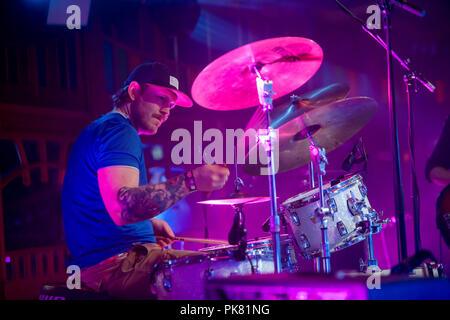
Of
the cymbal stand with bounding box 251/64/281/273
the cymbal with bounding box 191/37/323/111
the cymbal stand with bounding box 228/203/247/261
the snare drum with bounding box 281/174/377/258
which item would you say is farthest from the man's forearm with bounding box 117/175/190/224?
the snare drum with bounding box 281/174/377/258

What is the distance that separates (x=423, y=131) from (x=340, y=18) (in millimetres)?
2543

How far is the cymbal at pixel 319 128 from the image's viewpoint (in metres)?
2.90

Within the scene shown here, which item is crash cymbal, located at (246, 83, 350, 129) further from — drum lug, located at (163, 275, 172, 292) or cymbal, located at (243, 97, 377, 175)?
drum lug, located at (163, 275, 172, 292)

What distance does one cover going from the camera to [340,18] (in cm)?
763

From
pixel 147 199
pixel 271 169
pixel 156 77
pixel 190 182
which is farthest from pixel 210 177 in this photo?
pixel 156 77

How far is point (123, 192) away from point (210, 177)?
0.40 m

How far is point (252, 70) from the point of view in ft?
8.41

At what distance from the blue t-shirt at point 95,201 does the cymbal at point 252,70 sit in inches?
24.1

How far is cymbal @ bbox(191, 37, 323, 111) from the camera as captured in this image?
7.97 ft

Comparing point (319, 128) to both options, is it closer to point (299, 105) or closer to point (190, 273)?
point (299, 105)

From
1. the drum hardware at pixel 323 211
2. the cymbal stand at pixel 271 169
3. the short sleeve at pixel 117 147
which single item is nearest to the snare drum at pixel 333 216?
the drum hardware at pixel 323 211

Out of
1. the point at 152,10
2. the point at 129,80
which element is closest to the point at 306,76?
the point at 129,80

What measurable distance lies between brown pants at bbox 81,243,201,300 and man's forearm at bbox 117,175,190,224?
0.23m
